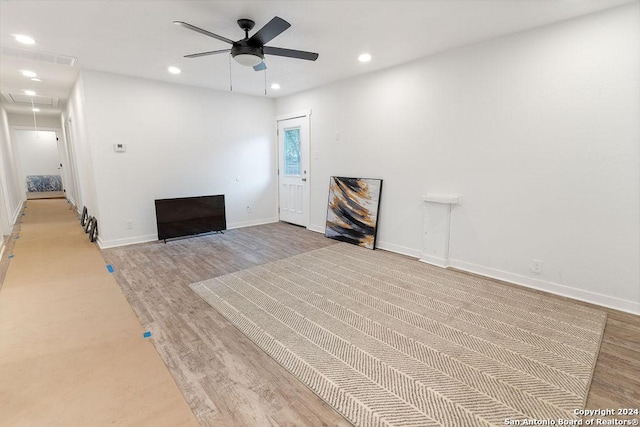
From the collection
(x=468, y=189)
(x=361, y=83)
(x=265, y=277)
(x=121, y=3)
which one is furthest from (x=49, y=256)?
(x=468, y=189)

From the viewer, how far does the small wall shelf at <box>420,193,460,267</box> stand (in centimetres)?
379

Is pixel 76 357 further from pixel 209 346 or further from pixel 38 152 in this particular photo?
pixel 38 152

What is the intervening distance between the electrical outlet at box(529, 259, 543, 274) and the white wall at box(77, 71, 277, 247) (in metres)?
4.82

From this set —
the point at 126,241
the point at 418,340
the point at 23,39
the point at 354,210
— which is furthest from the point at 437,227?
the point at 23,39

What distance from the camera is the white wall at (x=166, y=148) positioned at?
4480mm

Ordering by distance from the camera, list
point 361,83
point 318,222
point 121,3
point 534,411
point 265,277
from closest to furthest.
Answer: point 534,411, point 121,3, point 265,277, point 361,83, point 318,222

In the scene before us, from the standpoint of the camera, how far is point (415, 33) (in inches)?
122

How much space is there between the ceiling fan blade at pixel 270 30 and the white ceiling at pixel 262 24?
0.23 metres

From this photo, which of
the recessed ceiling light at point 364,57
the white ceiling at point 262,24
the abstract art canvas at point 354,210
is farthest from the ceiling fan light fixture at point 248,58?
the abstract art canvas at point 354,210

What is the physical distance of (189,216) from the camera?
517cm

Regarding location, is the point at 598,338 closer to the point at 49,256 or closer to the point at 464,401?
the point at 464,401

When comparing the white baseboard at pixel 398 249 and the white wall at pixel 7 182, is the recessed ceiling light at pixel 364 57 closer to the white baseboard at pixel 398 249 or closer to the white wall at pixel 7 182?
the white baseboard at pixel 398 249

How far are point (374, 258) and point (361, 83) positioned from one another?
Answer: 2.69 meters

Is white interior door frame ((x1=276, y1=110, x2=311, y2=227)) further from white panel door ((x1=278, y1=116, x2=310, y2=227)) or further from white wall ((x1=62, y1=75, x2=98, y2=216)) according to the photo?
white wall ((x1=62, y1=75, x2=98, y2=216))
